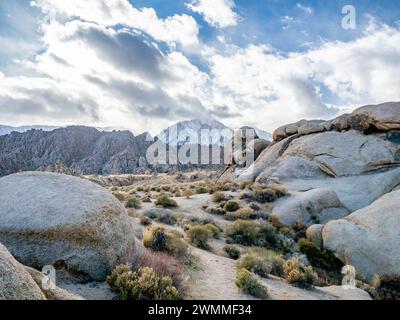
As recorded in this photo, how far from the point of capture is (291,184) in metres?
27.3

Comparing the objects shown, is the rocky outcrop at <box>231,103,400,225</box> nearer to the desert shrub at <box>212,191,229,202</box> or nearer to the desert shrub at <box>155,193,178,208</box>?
the desert shrub at <box>212,191,229,202</box>

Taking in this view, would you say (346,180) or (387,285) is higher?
(346,180)

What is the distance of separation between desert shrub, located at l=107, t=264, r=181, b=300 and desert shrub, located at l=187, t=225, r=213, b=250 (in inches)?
256

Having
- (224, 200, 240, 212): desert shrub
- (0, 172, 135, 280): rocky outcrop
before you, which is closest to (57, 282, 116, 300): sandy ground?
(0, 172, 135, 280): rocky outcrop

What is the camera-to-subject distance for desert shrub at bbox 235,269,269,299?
29.9 ft

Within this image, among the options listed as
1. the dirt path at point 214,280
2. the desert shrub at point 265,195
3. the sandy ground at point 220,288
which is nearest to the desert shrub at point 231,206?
the desert shrub at point 265,195

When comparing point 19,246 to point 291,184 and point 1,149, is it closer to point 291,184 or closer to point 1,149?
point 291,184

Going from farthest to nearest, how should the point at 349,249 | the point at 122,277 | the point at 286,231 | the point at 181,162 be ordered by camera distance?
the point at 181,162, the point at 286,231, the point at 349,249, the point at 122,277

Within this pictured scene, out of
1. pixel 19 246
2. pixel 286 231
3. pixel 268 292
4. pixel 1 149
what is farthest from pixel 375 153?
pixel 1 149

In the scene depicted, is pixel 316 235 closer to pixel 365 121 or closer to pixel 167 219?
pixel 167 219

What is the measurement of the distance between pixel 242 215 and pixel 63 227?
13262 millimetres

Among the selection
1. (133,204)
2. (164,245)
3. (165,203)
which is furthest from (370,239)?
(133,204)

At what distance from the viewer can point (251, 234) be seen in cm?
1678
